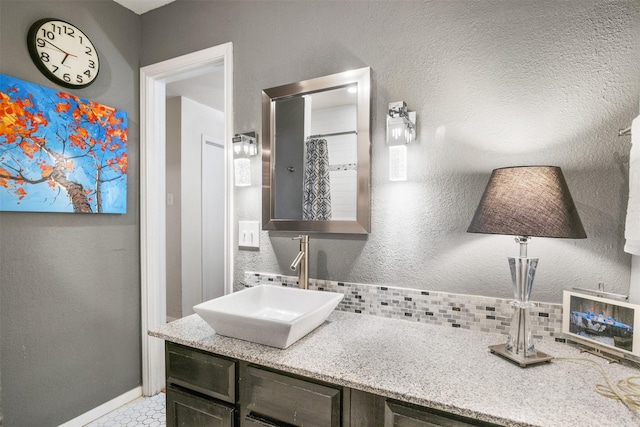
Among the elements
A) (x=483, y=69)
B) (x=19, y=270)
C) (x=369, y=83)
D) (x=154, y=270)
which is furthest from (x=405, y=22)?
(x=19, y=270)

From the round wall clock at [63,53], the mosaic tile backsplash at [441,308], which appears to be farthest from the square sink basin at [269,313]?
the round wall clock at [63,53]

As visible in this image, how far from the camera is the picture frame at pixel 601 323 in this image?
96 cm

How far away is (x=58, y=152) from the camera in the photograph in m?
1.68

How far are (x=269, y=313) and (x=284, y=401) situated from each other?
0.51m

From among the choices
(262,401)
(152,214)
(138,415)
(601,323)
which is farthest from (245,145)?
(138,415)

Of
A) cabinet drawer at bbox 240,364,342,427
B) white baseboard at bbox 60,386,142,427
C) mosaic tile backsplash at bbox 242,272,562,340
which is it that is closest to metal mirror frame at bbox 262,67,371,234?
mosaic tile backsplash at bbox 242,272,562,340

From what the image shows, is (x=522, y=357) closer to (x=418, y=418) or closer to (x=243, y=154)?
(x=418, y=418)

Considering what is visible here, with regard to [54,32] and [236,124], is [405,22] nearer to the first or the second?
[236,124]

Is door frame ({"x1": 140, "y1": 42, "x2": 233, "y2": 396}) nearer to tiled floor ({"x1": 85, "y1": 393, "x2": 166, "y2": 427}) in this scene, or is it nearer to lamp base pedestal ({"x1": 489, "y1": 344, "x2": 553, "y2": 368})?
tiled floor ({"x1": 85, "y1": 393, "x2": 166, "y2": 427})

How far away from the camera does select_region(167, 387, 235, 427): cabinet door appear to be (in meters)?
1.07

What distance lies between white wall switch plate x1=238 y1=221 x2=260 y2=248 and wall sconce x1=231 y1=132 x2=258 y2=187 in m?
0.22

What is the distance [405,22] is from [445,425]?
1492 mm

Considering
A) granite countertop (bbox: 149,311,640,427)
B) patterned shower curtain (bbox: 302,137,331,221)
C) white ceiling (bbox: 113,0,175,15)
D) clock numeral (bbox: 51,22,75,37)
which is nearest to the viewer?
granite countertop (bbox: 149,311,640,427)

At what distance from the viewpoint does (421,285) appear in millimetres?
1371
